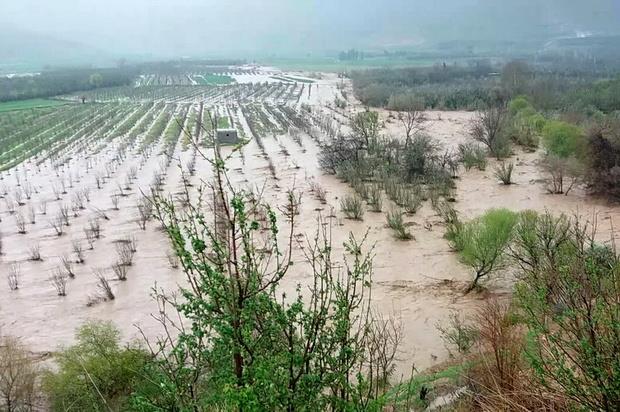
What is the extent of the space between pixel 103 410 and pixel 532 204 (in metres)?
19.0

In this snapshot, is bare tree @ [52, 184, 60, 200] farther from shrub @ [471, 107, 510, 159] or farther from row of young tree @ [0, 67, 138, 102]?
row of young tree @ [0, 67, 138, 102]

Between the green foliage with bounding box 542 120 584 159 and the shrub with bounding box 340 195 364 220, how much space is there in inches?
420

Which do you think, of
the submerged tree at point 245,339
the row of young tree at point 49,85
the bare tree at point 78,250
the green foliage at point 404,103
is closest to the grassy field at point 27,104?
the row of young tree at point 49,85

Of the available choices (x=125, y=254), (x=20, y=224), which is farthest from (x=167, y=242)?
(x=20, y=224)

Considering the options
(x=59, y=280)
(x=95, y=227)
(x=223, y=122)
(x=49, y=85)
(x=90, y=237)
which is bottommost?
(x=59, y=280)

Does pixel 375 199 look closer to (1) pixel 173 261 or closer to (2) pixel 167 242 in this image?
(2) pixel 167 242

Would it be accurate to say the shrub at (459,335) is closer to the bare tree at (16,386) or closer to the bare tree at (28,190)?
the bare tree at (16,386)

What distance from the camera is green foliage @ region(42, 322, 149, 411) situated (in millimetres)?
9508

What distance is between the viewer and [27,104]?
56.9m

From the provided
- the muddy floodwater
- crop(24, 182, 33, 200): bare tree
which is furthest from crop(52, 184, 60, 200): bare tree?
crop(24, 182, 33, 200): bare tree

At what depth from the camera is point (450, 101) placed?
5194 cm

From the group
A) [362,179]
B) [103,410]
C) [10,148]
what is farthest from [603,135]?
[10,148]

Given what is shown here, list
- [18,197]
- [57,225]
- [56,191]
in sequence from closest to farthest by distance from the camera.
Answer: [57,225] < [18,197] < [56,191]

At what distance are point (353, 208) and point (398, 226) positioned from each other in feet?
8.71
